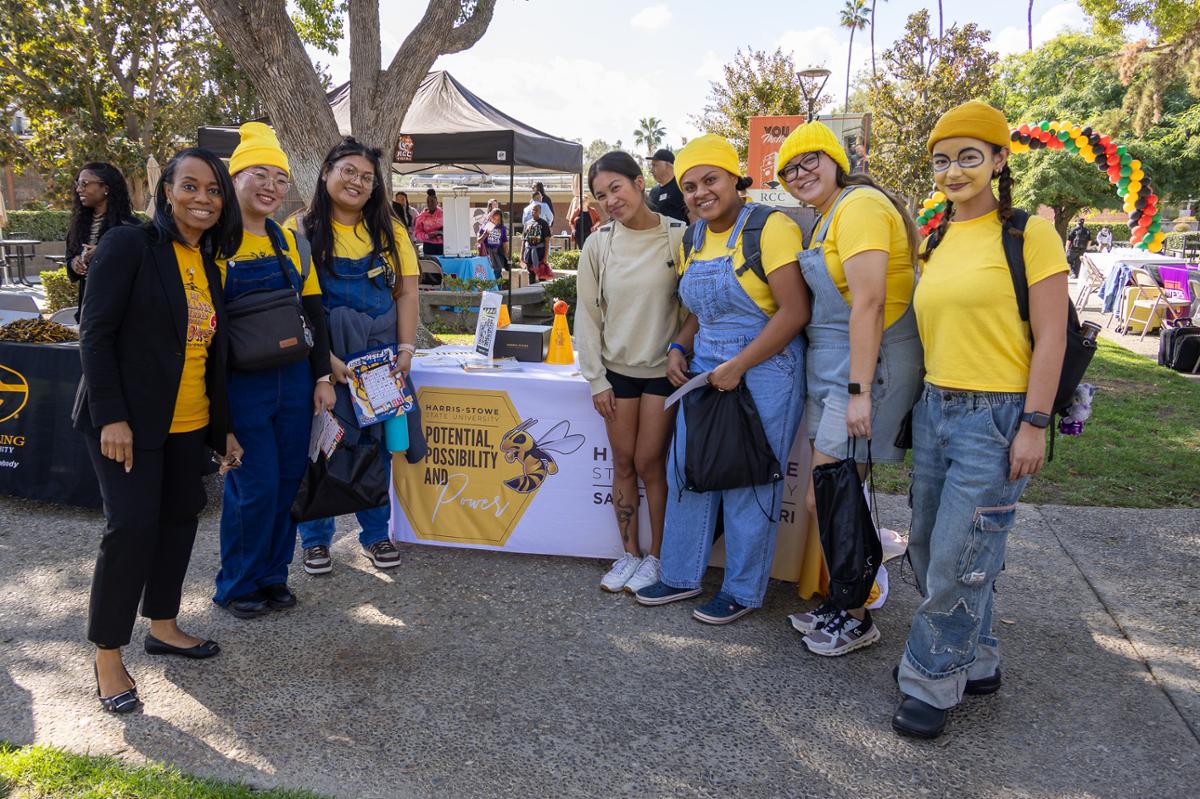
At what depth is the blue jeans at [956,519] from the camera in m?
2.45

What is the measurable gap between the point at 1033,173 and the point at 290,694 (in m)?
31.2

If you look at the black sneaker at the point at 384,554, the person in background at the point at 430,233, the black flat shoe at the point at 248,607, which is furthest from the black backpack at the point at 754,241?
the person in background at the point at 430,233

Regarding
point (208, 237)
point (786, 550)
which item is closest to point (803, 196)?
point (786, 550)

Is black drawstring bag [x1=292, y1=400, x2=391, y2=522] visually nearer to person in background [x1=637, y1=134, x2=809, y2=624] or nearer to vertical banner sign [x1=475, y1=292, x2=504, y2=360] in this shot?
vertical banner sign [x1=475, y1=292, x2=504, y2=360]

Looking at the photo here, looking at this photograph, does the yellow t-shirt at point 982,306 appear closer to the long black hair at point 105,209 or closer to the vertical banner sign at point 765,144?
the long black hair at point 105,209

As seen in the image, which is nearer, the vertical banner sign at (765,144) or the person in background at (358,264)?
the person in background at (358,264)

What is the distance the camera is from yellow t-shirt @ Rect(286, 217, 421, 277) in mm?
3516

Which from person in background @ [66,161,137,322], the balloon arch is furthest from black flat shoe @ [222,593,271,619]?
the balloon arch

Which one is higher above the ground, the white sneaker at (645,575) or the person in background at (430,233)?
the person in background at (430,233)

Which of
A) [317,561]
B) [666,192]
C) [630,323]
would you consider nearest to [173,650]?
[317,561]

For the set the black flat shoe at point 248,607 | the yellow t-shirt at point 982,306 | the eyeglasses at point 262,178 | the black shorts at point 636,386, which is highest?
the eyeglasses at point 262,178

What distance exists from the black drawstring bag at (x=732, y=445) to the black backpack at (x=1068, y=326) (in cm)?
106

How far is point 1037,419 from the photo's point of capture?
235 centimetres

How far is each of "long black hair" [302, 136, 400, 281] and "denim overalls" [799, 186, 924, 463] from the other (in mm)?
1844
